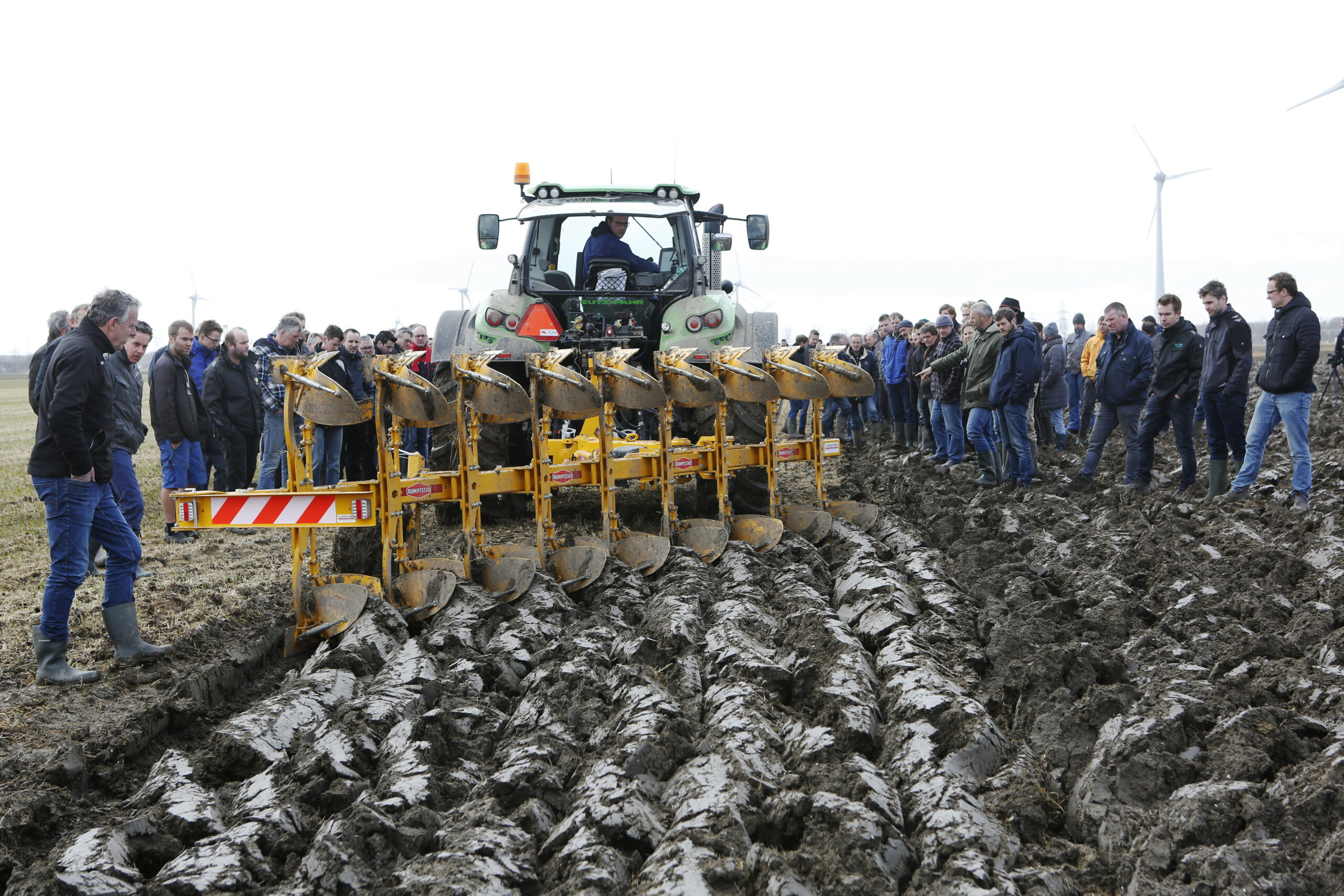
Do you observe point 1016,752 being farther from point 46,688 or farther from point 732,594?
point 46,688

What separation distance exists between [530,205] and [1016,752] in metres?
5.96

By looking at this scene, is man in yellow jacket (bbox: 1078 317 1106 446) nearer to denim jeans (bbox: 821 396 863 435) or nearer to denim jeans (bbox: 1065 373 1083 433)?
denim jeans (bbox: 1065 373 1083 433)

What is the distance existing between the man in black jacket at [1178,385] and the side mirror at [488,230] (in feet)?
17.8

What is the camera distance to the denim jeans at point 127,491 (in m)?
5.84

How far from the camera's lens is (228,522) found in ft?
15.2

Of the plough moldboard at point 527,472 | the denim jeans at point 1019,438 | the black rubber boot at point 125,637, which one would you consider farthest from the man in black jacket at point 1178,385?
the black rubber boot at point 125,637

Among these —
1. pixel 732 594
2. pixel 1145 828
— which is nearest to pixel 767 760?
pixel 1145 828

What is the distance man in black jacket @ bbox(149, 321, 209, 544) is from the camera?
284 inches

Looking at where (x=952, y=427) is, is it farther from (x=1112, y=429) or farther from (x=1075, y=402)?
(x=1075, y=402)

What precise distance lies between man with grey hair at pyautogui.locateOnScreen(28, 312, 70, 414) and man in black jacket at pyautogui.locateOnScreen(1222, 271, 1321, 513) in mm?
8041

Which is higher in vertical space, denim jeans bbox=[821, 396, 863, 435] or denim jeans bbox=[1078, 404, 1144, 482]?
denim jeans bbox=[821, 396, 863, 435]

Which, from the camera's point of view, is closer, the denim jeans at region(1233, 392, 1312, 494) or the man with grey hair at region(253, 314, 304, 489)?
the denim jeans at region(1233, 392, 1312, 494)

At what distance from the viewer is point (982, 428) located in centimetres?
884

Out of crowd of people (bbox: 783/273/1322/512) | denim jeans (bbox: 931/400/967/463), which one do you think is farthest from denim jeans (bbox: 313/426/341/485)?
denim jeans (bbox: 931/400/967/463)
